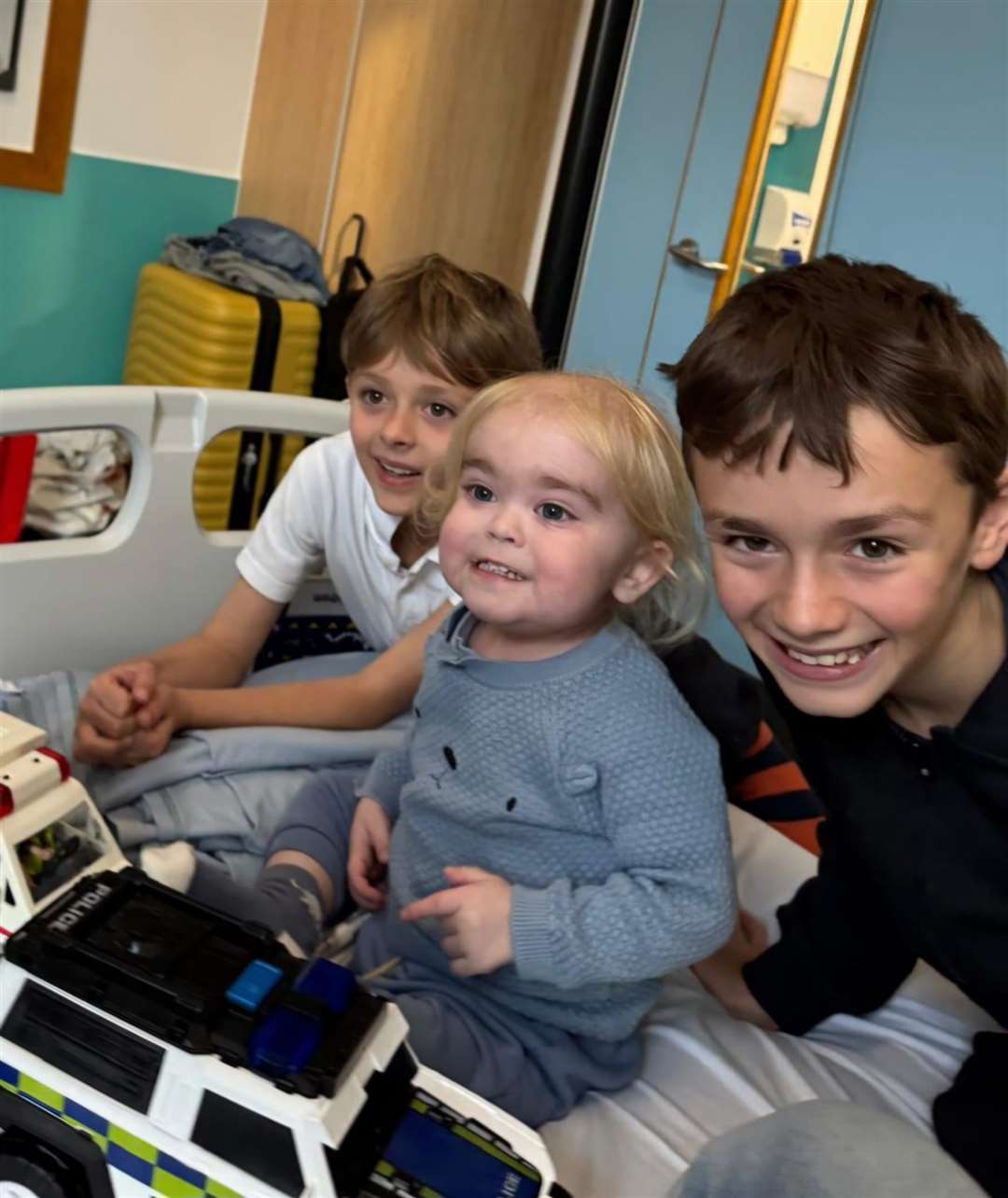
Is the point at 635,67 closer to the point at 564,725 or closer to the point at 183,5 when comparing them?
the point at 183,5

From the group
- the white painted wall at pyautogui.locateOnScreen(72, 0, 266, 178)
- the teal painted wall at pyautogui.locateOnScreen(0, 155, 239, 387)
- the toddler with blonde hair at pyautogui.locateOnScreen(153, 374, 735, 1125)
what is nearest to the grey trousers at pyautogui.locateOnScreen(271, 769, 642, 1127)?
the toddler with blonde hair at pyautogui.locateOnScreen(153, 374, 735, 1125)

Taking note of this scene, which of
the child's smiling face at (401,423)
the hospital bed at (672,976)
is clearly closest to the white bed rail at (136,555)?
the hospital bed at (672,976)

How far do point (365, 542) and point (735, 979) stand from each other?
0.66 metres

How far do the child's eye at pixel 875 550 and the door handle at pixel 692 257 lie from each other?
220 cm

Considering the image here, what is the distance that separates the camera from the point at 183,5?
114 inches

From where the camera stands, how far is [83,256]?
296 centimetres

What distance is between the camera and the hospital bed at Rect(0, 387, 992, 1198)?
3.47 feet

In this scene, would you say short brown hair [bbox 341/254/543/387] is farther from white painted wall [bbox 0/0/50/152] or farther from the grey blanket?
white painted wall [bbox 0/0/50/152]

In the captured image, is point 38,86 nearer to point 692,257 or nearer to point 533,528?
point 692,257

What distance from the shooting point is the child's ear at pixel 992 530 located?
86cm

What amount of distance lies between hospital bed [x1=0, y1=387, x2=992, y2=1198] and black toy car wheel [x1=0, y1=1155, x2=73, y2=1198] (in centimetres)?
40

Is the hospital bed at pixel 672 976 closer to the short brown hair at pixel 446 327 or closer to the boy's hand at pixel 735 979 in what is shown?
the boy's hand at pixel 735 979

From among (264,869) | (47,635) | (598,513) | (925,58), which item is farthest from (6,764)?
(925,58)

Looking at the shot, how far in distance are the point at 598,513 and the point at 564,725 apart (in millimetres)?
181
